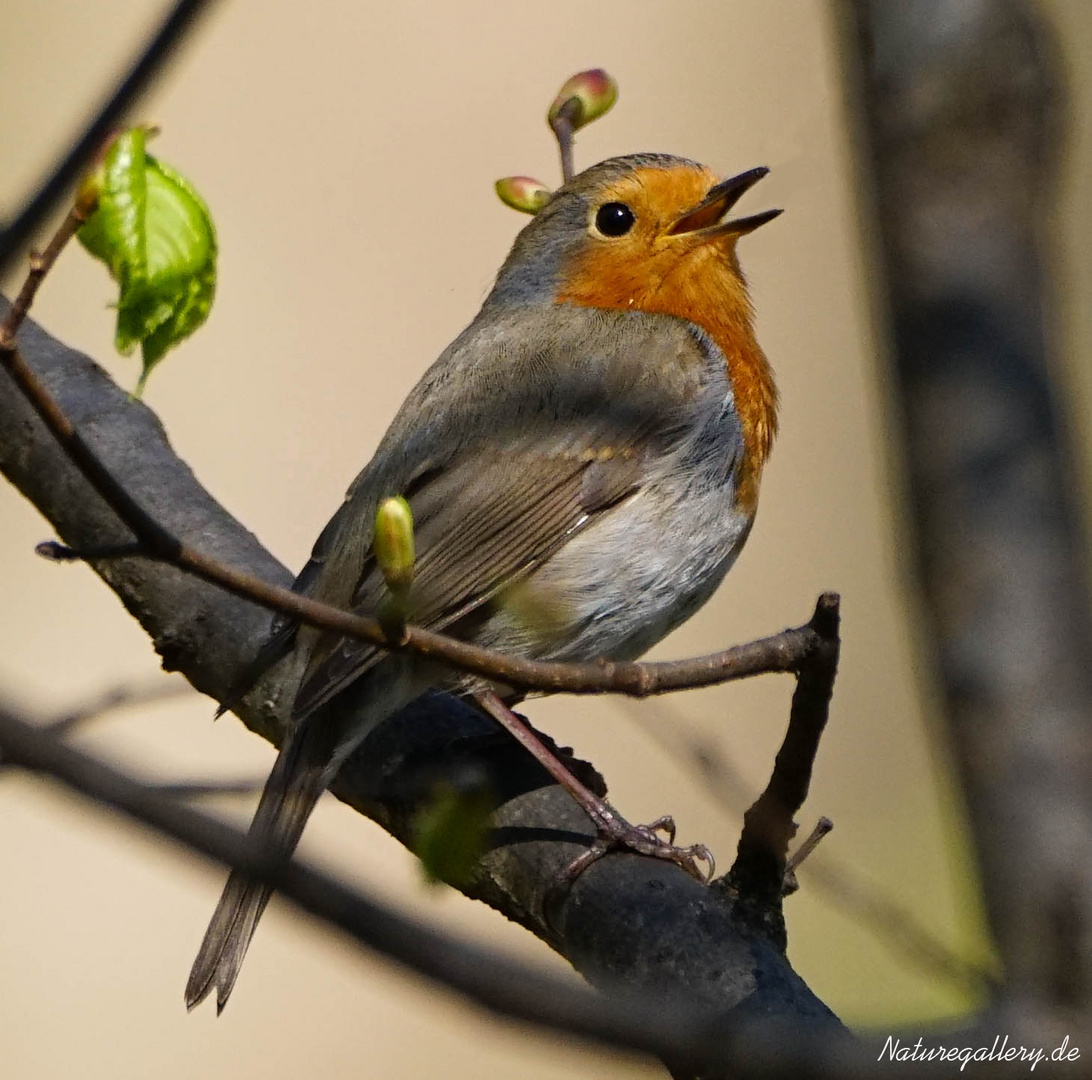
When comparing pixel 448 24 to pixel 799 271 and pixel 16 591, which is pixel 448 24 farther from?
pixel 16 591

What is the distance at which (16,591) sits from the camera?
5.08 metres

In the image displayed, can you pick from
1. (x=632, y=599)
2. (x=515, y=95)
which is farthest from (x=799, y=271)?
(x=632, y=599)

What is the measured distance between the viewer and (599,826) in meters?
2.70

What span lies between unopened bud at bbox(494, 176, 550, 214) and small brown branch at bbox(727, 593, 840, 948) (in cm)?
147

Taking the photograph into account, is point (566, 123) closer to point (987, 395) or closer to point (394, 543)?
point (987, 395)

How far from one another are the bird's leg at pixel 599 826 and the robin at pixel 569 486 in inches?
0.5

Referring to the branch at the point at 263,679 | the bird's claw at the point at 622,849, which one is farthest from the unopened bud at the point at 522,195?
the bird's claw at the point at 622,849

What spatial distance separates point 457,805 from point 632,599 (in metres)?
1.25

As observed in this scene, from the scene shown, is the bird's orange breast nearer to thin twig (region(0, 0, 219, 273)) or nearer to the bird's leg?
the bird's leg

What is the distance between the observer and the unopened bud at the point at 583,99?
115 inches

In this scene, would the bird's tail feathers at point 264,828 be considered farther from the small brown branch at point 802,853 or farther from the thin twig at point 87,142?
the thin twig at point 87,142

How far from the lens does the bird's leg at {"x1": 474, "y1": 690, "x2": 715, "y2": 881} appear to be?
102 inches

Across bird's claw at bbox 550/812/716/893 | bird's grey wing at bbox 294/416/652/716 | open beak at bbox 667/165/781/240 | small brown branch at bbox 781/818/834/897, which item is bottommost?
bird's claw at bbox 550/812/716/893

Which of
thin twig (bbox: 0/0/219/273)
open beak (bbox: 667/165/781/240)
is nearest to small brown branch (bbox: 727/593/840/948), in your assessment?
thin twig (bbox: 0/0/219/273)
